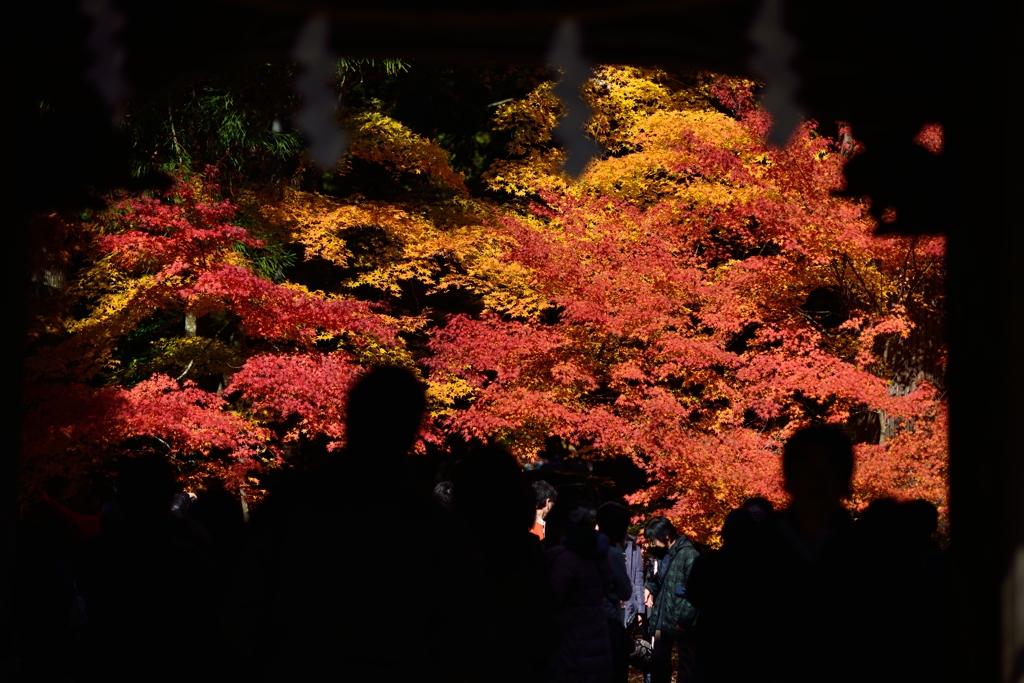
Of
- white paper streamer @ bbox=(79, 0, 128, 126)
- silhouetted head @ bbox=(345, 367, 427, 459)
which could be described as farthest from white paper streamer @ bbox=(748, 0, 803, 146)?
white paper streamer @ bbox=(79, 0, 128, 126)

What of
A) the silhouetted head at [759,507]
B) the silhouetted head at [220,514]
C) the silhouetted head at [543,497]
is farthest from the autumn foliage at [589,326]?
the silhouetted head at [220,514]

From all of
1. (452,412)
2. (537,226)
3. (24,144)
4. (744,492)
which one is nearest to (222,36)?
(24,144)

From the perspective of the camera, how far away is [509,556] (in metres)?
3.39

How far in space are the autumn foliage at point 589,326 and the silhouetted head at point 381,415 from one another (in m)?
7.50

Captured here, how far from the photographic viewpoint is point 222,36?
2.80 metres

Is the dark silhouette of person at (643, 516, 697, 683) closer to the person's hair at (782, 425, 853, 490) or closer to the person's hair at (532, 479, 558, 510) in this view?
the person's hair at (532, 479, 558, 510)

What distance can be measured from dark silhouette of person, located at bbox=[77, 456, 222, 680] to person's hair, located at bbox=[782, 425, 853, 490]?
173 cm

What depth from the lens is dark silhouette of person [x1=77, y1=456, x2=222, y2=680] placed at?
2.93m

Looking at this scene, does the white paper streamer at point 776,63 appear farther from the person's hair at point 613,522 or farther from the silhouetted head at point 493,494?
the person's hair at point 613,522

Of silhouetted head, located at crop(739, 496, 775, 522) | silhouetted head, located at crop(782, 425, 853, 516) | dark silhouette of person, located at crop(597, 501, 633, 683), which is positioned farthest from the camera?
dark silhouette of person, located at crop(597, 501, 633, 683)

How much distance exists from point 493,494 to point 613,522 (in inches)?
95.7

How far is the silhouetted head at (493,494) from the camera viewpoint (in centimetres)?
338

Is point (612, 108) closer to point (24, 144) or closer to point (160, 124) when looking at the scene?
point (160, 124)

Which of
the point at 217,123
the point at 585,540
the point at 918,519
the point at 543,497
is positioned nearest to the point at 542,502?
the point at 543,497
